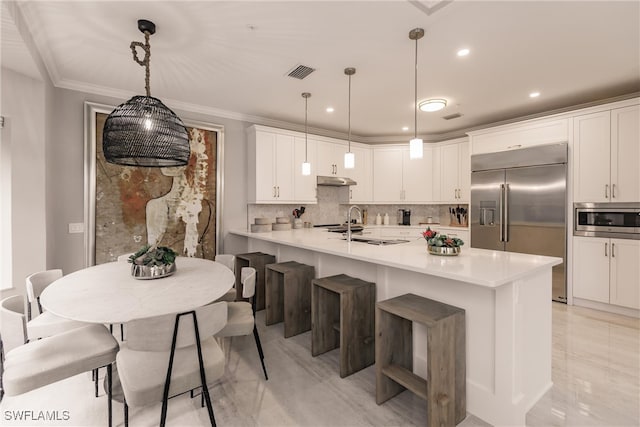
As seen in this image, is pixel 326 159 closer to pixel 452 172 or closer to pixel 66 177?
pixel 452 172

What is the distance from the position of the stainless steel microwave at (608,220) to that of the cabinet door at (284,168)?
152 inches

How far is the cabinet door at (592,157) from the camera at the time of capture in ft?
11.5

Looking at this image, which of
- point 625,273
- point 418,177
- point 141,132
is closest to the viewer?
point 141,132

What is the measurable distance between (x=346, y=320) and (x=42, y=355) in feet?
6.00

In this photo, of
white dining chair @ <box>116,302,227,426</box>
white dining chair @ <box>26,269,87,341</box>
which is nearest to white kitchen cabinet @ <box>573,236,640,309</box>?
white dining chair @ <box>116,302,227,426</box>

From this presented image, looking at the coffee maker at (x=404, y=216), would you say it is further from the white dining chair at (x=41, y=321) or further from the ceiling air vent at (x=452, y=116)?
the white dining chair at (x=41, y=321)

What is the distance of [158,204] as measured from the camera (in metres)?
3.74

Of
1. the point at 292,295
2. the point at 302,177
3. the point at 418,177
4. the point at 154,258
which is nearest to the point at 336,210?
the point at 302,177

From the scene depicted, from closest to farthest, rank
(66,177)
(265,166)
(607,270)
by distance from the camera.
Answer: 1. (66,177)
2. (607,270)
3. (265,166)

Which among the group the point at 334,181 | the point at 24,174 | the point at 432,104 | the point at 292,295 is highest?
the point at 432,104

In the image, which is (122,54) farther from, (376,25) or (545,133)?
(545,133)

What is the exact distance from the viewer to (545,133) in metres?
3.94

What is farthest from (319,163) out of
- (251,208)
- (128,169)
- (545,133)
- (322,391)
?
(322,391)

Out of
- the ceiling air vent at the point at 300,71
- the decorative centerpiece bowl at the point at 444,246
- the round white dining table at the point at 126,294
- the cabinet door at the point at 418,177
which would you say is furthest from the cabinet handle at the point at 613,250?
the round white dining table at the point at 126,294
